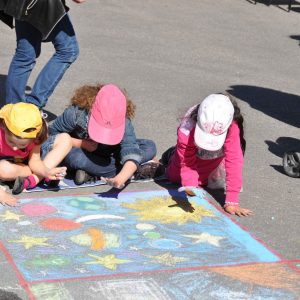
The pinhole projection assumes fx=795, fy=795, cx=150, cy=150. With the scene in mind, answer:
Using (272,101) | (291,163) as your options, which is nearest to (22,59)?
(291,163)

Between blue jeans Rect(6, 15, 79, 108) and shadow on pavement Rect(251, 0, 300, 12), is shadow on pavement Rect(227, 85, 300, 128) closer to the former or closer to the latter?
blue jeans Rect(6, 15, 79, 108)

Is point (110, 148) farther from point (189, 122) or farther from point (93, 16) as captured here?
point (93, 16)

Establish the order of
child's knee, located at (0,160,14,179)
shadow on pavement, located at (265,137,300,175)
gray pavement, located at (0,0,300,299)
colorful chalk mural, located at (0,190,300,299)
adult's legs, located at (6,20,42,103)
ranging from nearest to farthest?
colorful chalk mural, located at (0,190,300,299) → child's knee, located at (0,160,14,179) → gray pavement, located at (0,0,300,299) → adult's legs, located at (6,20,42,103) → shadow on pavement, located at (265,137,300,175)

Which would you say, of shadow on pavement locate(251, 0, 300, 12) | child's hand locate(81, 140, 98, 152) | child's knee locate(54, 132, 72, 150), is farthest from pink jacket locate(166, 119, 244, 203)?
shadow on pavement locate(251, 0, 300, 12)

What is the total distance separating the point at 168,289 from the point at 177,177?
1.59m

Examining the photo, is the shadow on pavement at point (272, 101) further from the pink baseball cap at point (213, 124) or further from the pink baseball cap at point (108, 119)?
the pink baseball cap at point (108, 119)

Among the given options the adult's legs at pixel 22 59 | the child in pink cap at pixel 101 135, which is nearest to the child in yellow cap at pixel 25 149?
the child in pink cap at pixel 101 135

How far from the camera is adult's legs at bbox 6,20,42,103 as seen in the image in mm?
5455

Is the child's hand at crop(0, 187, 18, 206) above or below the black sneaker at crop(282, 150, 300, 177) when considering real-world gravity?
below

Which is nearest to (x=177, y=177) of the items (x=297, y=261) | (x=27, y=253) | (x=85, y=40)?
(x=297, y=261)

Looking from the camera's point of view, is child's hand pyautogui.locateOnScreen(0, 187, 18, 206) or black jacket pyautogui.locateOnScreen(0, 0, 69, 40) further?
black jacket pyautogui.locateOnScreen(0, 0, 69, 40)

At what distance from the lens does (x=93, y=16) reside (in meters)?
11.1

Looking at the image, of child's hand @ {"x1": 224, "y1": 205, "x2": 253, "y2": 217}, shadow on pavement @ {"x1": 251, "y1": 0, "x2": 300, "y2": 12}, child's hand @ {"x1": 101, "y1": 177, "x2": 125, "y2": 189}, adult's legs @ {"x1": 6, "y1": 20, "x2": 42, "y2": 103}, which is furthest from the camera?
shadow on pavement @ {"x1": 251, "y1": 0, "x2": 300, "y2": 12}

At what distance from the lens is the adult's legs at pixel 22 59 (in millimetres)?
5455
